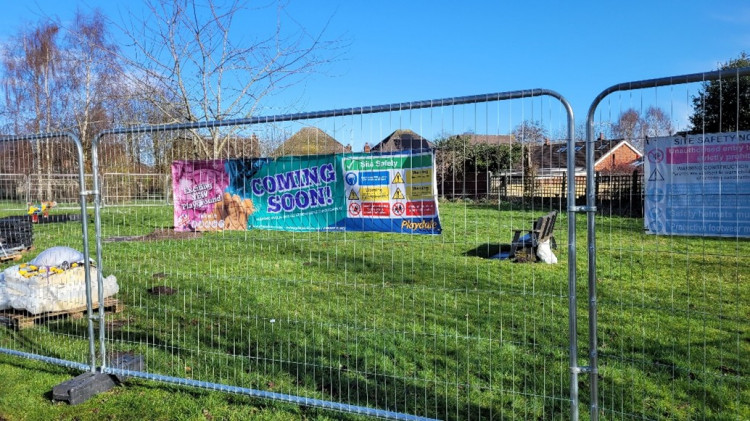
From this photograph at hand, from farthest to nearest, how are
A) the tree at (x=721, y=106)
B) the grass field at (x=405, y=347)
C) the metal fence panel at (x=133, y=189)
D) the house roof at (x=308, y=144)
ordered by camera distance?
the metal fence panel at (x=133, y=189)
the house roof at (x=308, y=144)
the grass field at (x=405, y=347)
the tree at (x=721, y=106)

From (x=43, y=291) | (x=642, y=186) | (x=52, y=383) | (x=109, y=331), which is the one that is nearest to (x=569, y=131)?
(x=642, y=186)

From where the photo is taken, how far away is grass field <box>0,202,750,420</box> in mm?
3969

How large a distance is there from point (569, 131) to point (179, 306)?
221 inches

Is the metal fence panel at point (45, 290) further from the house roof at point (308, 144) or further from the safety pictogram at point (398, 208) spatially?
the safety pictogram at point (398, 208)

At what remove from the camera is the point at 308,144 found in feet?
14.3

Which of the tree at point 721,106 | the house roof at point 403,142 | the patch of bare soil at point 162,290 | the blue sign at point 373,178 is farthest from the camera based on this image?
the patch of bare soil at point 162,290

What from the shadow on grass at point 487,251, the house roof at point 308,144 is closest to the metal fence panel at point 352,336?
the house roof at point 308,144

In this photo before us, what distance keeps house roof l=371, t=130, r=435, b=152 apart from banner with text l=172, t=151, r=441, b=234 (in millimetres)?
54

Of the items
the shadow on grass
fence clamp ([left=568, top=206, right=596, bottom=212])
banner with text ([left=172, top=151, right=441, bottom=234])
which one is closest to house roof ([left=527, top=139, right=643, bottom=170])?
fence clamp ([left=568, top=206, right=596, bottom=212])

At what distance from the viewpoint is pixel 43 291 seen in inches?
240

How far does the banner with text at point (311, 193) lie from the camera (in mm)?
3555

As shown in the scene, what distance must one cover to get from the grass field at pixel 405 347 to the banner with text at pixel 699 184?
0.30m

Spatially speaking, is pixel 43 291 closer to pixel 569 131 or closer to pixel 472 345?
pixel 472 345

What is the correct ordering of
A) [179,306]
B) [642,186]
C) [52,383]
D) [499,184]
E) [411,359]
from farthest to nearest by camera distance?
[179,306] < [411,359] < [52,383] < [499,184] < [642,186]
